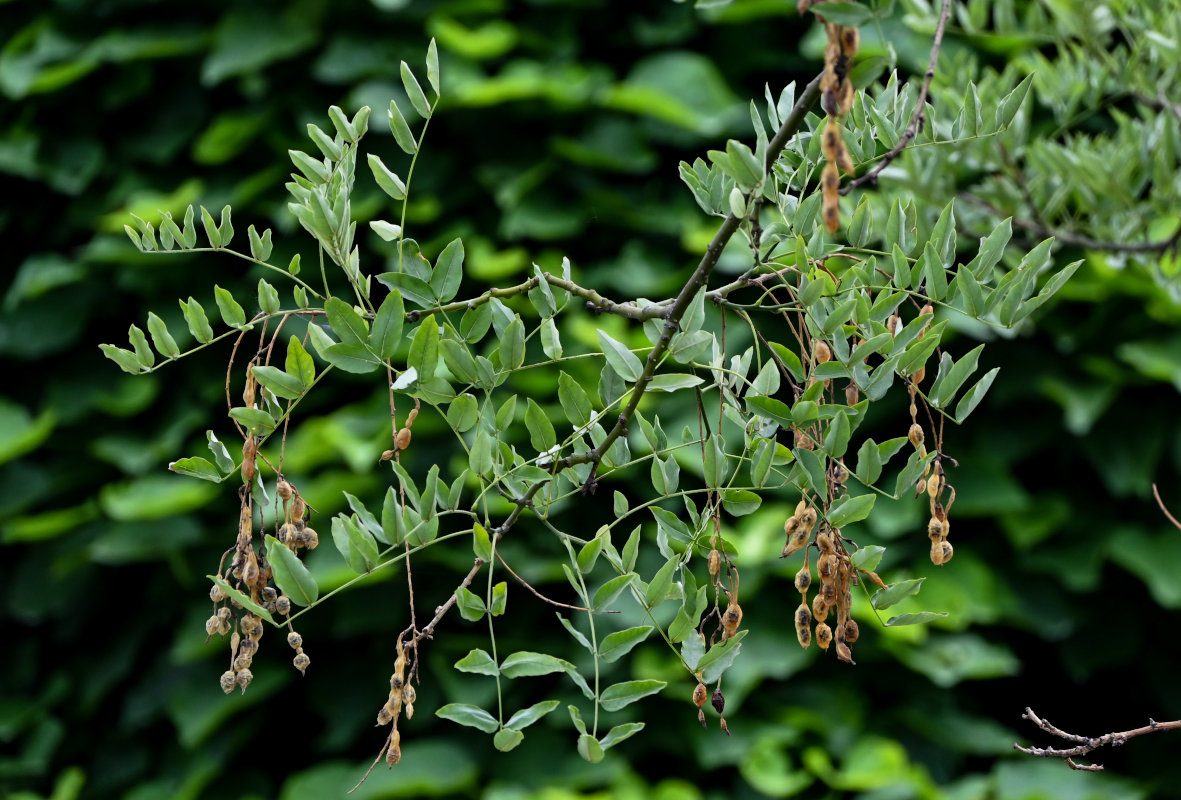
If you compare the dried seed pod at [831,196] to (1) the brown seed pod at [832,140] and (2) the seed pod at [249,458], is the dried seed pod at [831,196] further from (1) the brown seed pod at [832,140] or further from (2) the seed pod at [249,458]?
(2) the seed pod at [249,458]

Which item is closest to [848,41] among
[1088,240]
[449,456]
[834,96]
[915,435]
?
[834,96]

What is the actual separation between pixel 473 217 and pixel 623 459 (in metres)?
1.18

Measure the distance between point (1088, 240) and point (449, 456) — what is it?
86 centimetres

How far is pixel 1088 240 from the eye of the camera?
2.98 ft

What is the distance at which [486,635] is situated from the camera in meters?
1.48

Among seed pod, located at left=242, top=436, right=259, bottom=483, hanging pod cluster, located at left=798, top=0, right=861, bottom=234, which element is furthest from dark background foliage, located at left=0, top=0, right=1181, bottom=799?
hanging pod cluster, located at left=798, top=0, right=861, bottom=234

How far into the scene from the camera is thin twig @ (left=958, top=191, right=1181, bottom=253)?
863mm

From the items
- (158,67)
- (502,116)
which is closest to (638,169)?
(502,116)

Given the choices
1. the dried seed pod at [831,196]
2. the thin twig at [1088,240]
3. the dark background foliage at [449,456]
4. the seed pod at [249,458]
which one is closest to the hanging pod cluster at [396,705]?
the seed pod at [249,458]

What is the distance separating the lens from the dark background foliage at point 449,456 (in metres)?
1.45

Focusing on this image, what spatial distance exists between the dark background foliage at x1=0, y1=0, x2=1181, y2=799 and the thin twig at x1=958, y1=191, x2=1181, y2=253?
444 mm

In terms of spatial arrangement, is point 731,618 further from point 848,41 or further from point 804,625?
point 848,41

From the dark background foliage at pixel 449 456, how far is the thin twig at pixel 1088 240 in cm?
44

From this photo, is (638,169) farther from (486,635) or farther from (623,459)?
(623,459)
